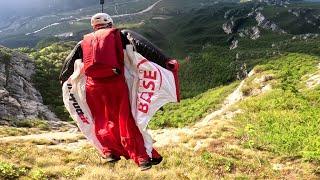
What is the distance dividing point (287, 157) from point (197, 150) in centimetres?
319

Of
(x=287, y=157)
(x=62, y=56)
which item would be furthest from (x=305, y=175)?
(x=62, y=56)

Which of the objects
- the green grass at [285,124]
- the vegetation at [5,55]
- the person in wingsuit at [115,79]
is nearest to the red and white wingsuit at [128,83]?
the person in wingsuit at [115,79]

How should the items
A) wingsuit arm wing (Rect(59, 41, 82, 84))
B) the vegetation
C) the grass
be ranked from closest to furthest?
wingsuit arm wing (Rect(59, 41, 82, 84)) → the grass → the vegetation

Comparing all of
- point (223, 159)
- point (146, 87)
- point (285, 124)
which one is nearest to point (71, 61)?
point (146, 87)

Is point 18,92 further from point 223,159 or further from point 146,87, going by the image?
point 146,87

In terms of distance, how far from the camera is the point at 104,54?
1006 cm

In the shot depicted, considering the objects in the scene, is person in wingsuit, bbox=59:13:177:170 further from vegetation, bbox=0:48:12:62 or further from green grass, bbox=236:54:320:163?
vegetation, bbox=0:48:12:62

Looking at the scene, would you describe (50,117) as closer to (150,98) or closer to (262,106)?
(262,106)

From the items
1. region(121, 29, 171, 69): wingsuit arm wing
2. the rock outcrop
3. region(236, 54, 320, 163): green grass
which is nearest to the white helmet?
region(121, 29, 171, 69): wingsuit arm wing

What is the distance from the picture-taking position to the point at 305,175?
1152 cm

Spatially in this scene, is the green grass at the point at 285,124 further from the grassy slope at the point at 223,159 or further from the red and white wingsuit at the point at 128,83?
the red and white wingsuit at the point at 128,83

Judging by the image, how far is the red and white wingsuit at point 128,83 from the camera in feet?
33.4

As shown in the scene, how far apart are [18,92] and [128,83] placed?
65291mm

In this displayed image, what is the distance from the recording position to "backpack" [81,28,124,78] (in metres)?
10.1
